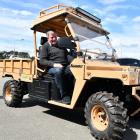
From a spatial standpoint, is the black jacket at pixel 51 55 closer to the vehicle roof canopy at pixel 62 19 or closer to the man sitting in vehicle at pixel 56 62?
the man sitting in vehicle at pixel 56 62

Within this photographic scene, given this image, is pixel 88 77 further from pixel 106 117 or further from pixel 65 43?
pixel 65 43

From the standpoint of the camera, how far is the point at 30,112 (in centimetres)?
895

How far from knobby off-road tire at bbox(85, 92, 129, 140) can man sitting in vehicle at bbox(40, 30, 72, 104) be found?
111 centimetres

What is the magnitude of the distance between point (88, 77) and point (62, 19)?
204 centimetres

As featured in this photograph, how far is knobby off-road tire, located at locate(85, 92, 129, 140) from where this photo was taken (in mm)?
6016

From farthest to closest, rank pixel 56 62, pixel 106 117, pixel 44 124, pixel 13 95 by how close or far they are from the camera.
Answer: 1. pixel 13 95
2. pixel 56 62
3. pixel 44 124
4. pixel 106 117

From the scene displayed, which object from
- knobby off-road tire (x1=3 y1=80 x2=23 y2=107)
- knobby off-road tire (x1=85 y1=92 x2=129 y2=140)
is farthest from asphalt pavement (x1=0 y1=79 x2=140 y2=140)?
knobby off-road tire (x1=85 y1=92 x2=129 y2=140)

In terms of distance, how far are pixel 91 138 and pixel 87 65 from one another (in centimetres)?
146

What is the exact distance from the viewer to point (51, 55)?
26.7 ft

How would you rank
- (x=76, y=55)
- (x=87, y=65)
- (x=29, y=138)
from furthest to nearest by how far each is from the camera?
(x=76, y=55)
(x=87, y=65)
(x=29, y=138)

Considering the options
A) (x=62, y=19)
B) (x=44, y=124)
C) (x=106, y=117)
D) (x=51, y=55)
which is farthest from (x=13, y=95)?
(x=106, y=117)

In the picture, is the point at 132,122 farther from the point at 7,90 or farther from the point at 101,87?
the point at 7,90

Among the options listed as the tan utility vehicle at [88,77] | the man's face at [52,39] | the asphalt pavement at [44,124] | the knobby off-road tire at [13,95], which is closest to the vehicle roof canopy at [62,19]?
the tan utility vehicle at [88,77]

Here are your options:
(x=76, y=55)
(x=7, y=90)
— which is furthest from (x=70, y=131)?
(x=7, y=90)
